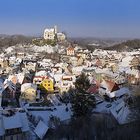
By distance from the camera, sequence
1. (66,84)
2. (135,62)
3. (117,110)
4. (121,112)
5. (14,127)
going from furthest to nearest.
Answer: (135,62) < (66,84) < (117,110) < (121,112) < (14,127)

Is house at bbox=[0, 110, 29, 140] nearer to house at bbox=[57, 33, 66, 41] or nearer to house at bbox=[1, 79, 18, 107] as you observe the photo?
house at bbox=[1, 79, 18, 107]

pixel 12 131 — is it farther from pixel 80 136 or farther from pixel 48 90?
pixel 48 90

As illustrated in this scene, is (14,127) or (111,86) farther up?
(14,127)

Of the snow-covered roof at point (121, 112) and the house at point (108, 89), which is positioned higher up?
the snow-covered roof at point (121, 112)

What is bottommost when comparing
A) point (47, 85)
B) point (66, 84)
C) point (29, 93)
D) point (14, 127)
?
point (47, 85)

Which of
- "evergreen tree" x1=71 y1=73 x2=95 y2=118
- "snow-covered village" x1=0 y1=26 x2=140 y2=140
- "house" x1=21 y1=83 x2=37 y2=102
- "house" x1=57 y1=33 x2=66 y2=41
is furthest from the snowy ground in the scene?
"house" x1=57 y1=33 x2=66 y2=41

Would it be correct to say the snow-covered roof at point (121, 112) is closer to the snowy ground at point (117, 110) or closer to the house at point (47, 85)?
the snowy ground at point (117, 110)

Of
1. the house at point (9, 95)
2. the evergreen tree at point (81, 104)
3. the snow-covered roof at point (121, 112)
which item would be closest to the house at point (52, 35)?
the house at point (9, 95)

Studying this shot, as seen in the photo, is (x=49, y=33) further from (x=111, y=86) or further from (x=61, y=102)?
(x=61, y=102)

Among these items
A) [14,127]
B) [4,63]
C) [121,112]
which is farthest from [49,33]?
[14,127]
